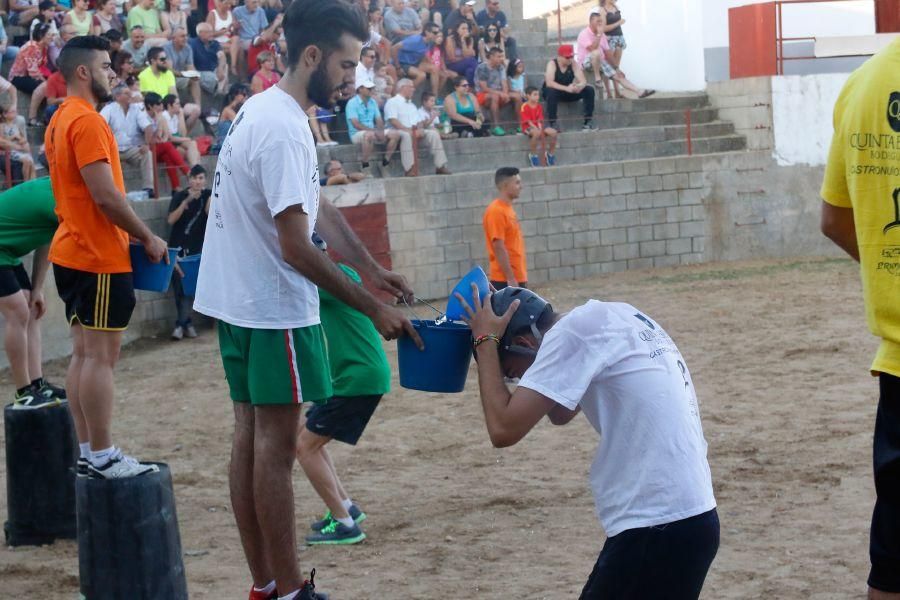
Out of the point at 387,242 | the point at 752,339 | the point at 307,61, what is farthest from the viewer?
the point at 387,242

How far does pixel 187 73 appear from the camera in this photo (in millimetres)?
15836

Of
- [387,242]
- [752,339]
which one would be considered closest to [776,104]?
[387,242]

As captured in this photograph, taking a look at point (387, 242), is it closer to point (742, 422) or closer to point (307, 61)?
point (742, 422)

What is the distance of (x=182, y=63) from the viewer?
16.1 meters

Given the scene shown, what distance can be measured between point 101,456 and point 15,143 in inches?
327

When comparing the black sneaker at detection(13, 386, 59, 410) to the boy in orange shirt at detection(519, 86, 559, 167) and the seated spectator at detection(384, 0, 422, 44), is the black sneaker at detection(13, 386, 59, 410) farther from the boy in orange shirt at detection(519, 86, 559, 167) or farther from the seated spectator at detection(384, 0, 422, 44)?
the seated spectator at detection(384, 0, 422, 44)

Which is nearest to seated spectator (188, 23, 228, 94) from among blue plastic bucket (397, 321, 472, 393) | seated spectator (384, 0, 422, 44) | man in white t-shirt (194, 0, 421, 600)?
seated spectator (384, 0, 422, 44)

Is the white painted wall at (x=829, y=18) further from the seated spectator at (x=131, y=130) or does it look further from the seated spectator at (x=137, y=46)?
the seated spectator at (x=131, y=130)

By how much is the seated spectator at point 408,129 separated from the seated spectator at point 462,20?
244 cm

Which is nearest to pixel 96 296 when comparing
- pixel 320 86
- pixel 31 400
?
pixel 31 400

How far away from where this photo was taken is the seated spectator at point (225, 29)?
16766 mm

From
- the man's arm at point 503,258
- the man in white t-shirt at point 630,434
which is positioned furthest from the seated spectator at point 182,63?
the man in white t-shirt at point 630,434

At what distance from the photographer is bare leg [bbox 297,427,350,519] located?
625cm

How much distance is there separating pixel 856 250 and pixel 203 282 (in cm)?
215
